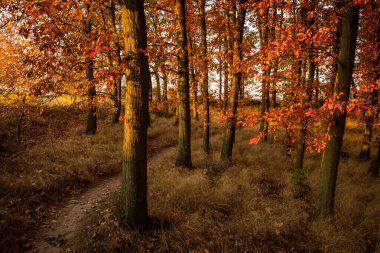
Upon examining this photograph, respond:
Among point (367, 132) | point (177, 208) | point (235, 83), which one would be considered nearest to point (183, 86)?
point (235, 83)

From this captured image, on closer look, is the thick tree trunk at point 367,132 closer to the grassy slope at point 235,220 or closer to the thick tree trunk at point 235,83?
the grassy slope at point 235,220

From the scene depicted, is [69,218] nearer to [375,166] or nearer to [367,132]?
[375,166]

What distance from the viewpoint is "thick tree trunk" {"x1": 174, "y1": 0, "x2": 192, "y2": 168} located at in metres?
8.88

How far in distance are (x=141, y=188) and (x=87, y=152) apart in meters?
6.91

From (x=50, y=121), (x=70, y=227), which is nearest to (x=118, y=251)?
(x=70, y=227)

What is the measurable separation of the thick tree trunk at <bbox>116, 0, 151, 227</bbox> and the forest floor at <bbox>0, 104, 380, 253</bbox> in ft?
1.55

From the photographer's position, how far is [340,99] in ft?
17.1

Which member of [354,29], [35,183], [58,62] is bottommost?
[35,183]

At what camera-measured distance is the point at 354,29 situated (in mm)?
5211

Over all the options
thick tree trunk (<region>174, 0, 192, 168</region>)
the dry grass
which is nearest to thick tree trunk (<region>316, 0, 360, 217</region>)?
thick tree trunk (<region>174, 0, 192, 168</region>)

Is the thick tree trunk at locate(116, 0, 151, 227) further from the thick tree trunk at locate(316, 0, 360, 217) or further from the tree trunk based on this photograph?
the tree trunk

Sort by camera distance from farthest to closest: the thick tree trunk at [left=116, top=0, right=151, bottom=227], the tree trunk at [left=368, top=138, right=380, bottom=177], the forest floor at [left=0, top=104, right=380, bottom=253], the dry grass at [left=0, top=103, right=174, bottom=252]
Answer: the tree trunk at [left=368, top=138, right=380, bottom=177], the dry grass at [left=0, top=103, right=174, bottom=252], the forest floor at [left=0, top=104, right=380, bottom=253], the thick tree trunk at [left=116, top=0, right=151, bottom=227]

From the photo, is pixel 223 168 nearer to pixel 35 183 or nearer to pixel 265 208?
pixel 265 208

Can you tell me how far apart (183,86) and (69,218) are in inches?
236
